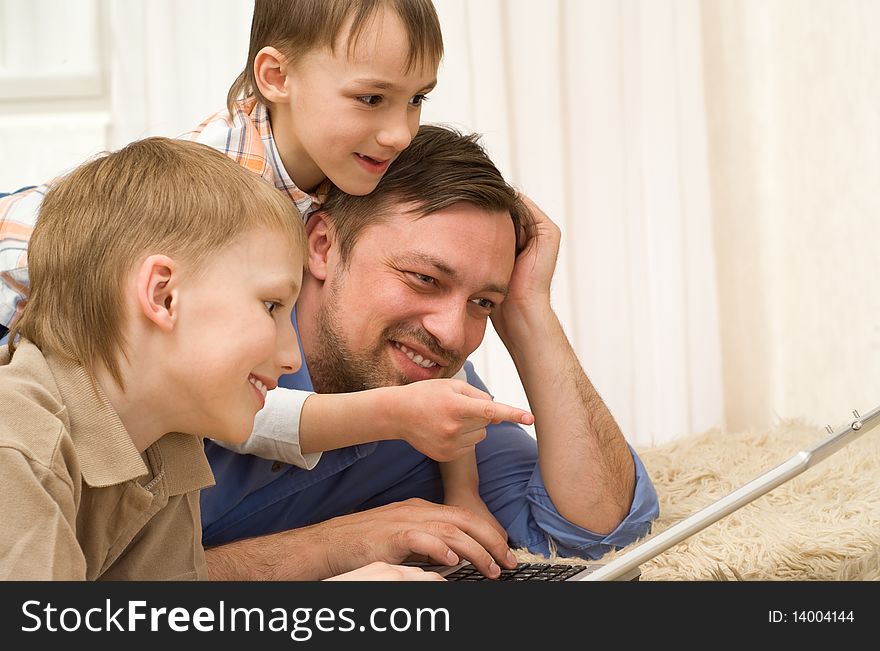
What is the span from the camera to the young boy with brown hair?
0.85 metres

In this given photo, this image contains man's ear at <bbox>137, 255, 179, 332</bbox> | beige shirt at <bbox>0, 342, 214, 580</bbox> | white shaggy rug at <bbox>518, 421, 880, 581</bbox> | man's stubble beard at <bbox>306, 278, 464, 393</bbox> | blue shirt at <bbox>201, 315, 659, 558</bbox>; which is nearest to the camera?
beige shirt at <bbox>0, 342, 214, 580</bbox>

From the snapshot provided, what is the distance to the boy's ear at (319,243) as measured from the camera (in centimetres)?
154

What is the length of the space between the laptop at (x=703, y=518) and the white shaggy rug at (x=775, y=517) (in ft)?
0.41

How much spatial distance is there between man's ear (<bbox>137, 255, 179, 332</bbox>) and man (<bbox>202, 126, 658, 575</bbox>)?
19.5 inches

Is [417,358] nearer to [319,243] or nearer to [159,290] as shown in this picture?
[319,243]

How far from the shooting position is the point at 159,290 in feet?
2.84

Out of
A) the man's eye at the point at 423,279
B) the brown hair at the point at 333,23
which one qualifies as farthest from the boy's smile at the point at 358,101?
the man's eye at the point at 423,279

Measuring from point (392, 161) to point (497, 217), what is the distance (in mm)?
185

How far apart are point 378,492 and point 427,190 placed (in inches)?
18.7

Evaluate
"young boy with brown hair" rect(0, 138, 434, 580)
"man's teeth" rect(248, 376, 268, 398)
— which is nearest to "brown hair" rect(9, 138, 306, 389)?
"young boy with brown hair" rect(0, 138, 434, 580)

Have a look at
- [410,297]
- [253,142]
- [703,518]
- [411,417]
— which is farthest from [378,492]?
[703,518]

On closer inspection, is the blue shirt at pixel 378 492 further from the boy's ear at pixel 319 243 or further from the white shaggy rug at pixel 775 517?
the boy's ear at pixel 319 243

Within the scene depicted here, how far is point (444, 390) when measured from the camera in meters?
1.11

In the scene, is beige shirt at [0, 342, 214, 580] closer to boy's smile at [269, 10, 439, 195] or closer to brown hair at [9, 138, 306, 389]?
brown hair at [9, 138, 306, 389]
